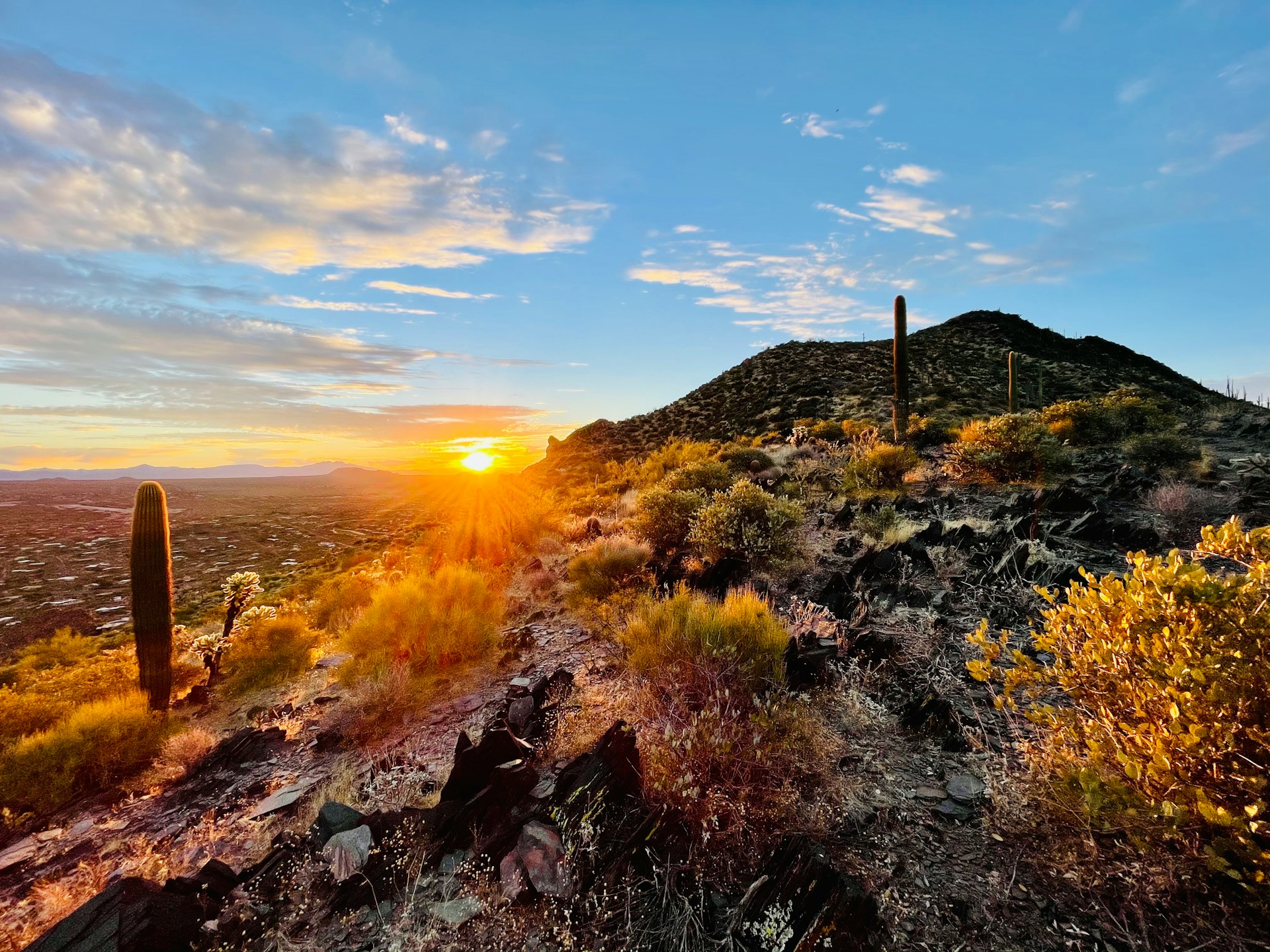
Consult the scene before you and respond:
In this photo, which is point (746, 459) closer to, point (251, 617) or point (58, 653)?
point (251, 617)

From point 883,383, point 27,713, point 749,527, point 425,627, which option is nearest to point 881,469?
point 749,527

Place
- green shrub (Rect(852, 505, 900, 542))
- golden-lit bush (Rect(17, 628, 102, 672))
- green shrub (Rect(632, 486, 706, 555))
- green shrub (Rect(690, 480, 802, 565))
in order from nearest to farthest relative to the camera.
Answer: green shrub (Rect(690, 480, 802, 565)), green shrub (Rect(852, 505, 900, 542)), green shrub (Rect(632, 486, 706, 555)), golden-lit bush (Rect(17, 628, 102, 672))

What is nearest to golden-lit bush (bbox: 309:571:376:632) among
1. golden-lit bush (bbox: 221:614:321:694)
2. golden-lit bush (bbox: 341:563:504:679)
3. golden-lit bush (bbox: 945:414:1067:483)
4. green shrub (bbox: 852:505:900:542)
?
golden-lit bush (bbox: 221:614:321:694)

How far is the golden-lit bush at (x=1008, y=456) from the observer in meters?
11.1

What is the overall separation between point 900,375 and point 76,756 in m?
21.2

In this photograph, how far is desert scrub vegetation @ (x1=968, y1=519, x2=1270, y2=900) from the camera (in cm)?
256

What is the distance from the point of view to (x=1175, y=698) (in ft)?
9.07

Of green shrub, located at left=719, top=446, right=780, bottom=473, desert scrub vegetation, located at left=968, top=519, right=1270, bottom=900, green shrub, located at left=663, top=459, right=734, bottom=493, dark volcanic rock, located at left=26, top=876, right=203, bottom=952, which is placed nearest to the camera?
desert scrub vegetation, located at left=968, top=519, right=1270, bottom=900

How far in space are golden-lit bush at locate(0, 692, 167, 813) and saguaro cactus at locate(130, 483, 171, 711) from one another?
62.0 inches

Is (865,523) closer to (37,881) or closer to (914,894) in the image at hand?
(914,894)

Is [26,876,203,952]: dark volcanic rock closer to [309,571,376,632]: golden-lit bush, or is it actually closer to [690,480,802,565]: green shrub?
[690,480,802,565]: green shrub

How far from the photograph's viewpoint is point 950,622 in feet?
19.2

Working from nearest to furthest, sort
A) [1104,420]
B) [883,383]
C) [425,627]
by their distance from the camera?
[425,627], [1104,420], [883,383]

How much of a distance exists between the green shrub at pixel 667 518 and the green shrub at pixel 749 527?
4.44ft
